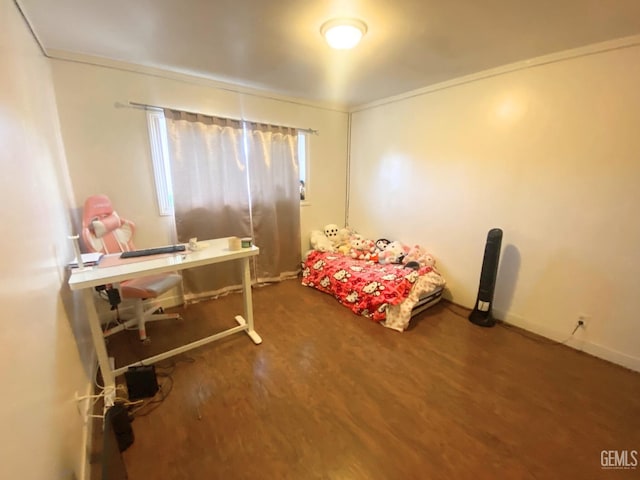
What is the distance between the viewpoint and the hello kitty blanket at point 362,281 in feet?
8.85

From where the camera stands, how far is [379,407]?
1.73 m

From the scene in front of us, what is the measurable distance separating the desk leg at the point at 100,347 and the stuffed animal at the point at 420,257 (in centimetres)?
287

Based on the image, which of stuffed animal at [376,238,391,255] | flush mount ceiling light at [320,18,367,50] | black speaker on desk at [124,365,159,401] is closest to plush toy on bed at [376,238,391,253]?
stuffed animal at [376,238,391,255]

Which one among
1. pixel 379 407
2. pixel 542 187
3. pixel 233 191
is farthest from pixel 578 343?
pixel 233 191

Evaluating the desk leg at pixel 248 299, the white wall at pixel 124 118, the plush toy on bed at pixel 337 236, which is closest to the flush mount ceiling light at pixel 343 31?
the white wall at pixel 124 118

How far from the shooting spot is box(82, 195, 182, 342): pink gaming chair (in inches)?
82.9

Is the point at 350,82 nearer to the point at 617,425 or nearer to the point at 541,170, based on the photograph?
the point at 541,170

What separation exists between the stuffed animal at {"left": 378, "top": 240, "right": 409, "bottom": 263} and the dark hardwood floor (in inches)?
39.8

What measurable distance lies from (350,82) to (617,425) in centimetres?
343

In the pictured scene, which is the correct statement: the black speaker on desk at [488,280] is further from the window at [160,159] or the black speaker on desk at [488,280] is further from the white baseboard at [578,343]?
the window at [160,159]

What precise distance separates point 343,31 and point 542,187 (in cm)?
212

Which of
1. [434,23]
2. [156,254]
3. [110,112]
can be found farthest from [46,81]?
[434,23]

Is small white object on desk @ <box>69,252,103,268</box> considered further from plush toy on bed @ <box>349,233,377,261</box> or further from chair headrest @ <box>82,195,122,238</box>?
plush toy on bed @ <box>349,233,377,261</box>

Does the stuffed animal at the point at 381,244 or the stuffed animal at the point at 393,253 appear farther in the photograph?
the stuffed animal at the point at 381,244
